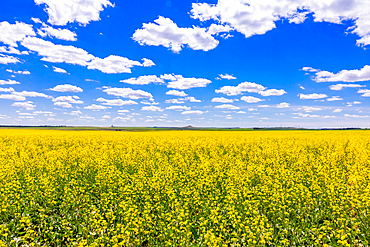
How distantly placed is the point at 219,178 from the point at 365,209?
16.3ft

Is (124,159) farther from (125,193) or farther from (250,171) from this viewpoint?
(250,171)

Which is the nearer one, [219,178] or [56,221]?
[56,221]

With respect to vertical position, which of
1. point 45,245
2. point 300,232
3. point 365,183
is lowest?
point 45,245

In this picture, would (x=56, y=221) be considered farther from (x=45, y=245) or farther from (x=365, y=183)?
(x=365, y=183)

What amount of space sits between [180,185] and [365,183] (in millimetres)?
7305

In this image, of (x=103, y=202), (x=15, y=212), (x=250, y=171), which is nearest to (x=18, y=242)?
(x=15, y=212)

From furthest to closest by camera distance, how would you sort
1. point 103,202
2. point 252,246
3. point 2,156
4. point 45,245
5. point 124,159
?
point 2,156 < point 124,159 < point 103,202 < point 45,245 < point 252,246

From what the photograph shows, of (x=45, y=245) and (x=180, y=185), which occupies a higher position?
(x=180, y=185)

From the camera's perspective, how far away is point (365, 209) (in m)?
6.48

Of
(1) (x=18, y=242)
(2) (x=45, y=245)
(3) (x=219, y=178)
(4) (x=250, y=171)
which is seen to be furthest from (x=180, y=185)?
(1) (x=18, y=242)

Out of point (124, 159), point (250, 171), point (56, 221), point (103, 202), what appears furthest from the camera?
point (124, 159)

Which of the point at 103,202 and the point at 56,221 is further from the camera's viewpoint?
the point at 103,202

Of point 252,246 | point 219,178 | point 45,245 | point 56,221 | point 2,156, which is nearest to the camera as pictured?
point 252,246

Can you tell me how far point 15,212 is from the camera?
259 inches
